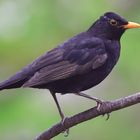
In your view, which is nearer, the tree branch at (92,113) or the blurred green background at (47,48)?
the tree branch at (92,113)

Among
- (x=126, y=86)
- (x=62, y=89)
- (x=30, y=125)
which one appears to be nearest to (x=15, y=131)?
(x=30, y=125)

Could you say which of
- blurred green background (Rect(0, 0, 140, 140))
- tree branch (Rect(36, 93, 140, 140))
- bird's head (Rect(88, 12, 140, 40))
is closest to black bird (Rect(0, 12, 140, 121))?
bird's head (Rect(88, 12, 140, 40))

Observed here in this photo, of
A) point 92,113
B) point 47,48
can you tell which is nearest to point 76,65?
point 92,113

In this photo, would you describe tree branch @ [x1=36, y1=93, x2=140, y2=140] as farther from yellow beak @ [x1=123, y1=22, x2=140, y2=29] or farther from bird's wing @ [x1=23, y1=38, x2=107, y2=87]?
yellow beak @ [x1=123, y1=22, x2=140, y2=29]

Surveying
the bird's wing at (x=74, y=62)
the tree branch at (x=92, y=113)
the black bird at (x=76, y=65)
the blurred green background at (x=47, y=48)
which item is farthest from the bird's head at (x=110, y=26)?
the tree branch at (x=92, y=113)

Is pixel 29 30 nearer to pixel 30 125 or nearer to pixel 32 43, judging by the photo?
pixel 32 43

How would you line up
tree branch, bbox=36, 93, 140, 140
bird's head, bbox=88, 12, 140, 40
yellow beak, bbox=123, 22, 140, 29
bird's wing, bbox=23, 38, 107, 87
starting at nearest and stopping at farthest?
tree branch, bbox=36, 93, 140, 140, bird's wing, bbox=23, 38, 107, 87, yellow beak, bbox=123, 22, 140, 29, bird's head, bbox=88, 12, 140, 40

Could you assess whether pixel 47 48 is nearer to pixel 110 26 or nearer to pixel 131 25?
pixel 110 26

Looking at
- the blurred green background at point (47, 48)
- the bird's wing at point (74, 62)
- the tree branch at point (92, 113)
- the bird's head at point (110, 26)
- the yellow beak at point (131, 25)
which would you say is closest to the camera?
the tree branch at point (92, 113)

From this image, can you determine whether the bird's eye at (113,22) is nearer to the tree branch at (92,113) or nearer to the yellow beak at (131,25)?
the yellow beak at (131,25)
